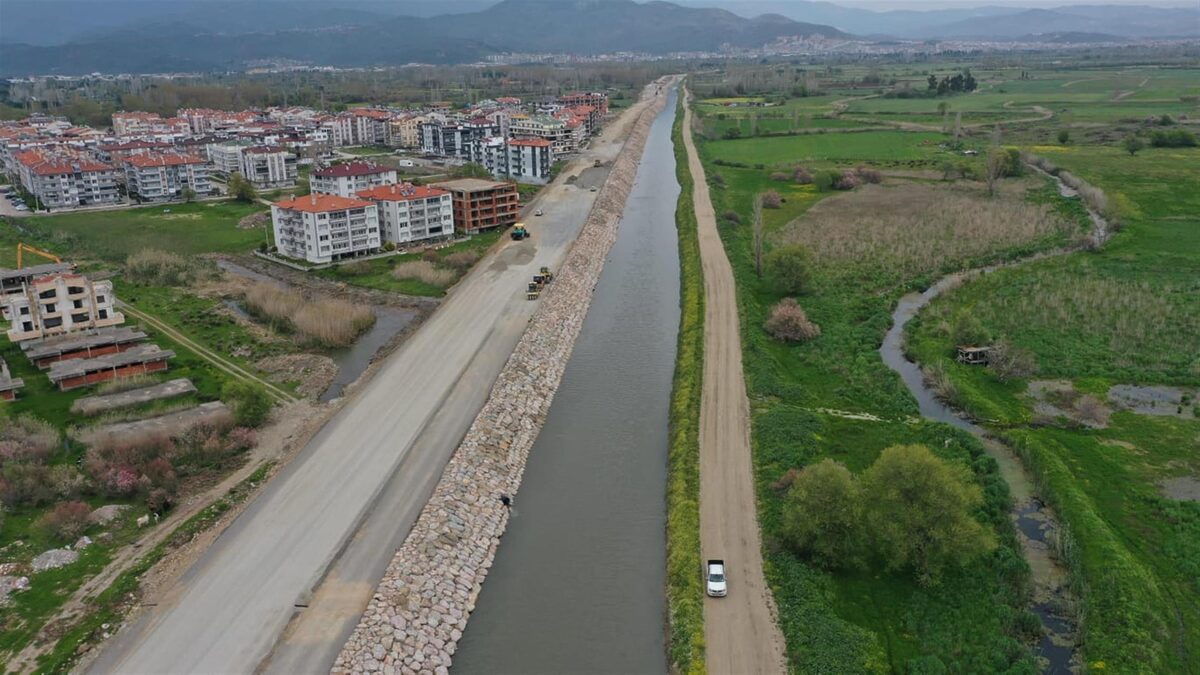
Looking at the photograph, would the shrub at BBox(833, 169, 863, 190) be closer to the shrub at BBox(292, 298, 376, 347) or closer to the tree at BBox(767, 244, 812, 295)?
the tree at BBox(767, 244, 812, 295)

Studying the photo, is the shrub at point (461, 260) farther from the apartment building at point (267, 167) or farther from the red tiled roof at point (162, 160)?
the apartment building at point (267, 167)

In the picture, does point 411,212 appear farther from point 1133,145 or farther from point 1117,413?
point 1133,145

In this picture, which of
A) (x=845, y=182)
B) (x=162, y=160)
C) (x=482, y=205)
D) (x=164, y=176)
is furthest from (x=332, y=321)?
(x=845, y=182)

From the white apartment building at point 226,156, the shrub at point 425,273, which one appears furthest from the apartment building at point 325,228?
the white apartment building at point 226,156

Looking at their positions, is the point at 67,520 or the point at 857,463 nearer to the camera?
the point at 67,520

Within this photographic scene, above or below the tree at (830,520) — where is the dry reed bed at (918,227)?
above

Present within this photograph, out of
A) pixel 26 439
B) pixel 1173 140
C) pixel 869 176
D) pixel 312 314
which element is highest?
pixel 1173 140
